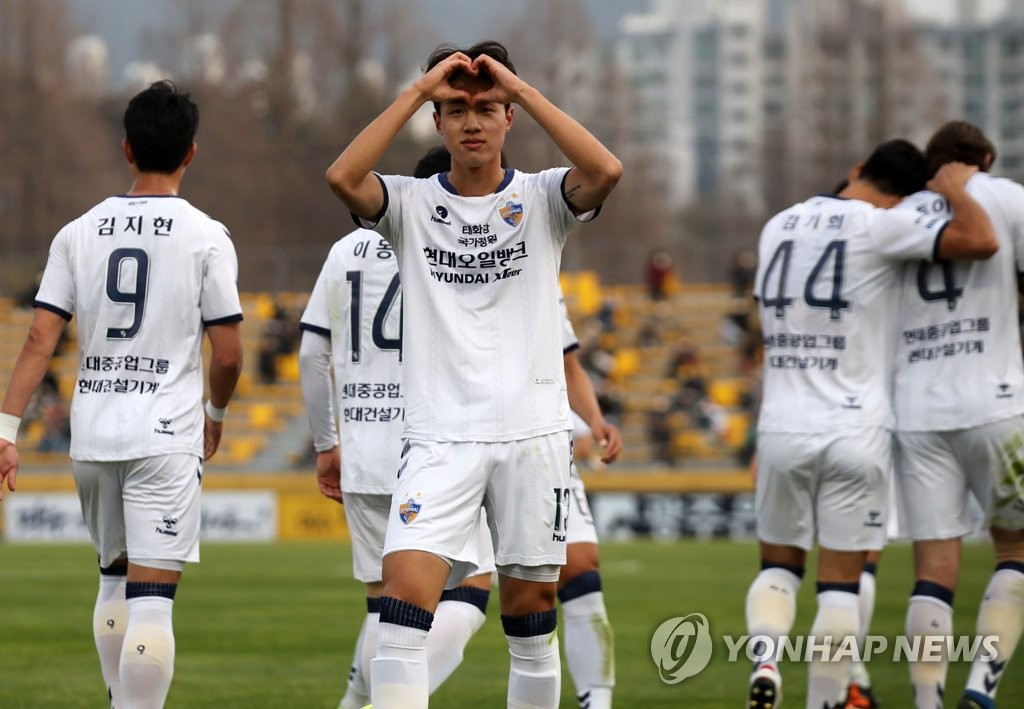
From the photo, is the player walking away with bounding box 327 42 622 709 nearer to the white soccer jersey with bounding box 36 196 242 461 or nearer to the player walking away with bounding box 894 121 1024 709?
the white soccer jersey with bounding box 36 196 242 461

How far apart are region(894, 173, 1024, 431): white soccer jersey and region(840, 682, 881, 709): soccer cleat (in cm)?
151

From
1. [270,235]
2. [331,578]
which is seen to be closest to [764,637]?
[331,578]

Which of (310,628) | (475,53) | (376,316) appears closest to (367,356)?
(376,316)

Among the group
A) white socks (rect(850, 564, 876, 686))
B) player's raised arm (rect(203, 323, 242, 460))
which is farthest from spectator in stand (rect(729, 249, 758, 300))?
player's raised arm (rect(203, 323, 242, 460))

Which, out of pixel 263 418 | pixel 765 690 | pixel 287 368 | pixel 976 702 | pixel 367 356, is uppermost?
pixel 287 368

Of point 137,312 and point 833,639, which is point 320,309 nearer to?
point 137,312

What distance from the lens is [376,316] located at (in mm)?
7195

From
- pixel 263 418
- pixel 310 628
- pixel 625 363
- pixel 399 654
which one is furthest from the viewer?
pixel 625 363

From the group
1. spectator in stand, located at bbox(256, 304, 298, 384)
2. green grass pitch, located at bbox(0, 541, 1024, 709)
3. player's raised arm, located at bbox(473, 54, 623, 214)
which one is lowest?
green grass pitch, located at bbox(0, 541, 1024, 709)

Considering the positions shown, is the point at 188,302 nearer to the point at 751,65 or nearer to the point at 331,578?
the point at 331,578

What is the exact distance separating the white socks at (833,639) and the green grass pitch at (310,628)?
1.34 meters

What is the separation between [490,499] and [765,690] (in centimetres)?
194

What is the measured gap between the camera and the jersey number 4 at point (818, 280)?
7.57 meters

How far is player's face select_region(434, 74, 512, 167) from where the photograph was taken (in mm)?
5680
